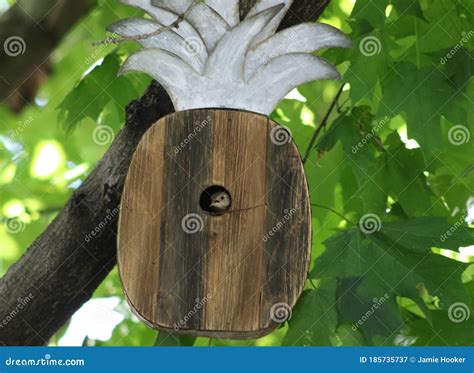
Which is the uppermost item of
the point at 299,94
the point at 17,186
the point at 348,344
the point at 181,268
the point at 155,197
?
the point at 299,94

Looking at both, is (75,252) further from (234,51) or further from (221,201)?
(234,51)

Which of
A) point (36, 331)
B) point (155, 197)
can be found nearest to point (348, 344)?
point (155, 197)

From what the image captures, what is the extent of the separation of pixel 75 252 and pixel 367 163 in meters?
0.81

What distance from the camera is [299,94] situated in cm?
283

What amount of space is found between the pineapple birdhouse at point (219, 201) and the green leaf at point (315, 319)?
327mm

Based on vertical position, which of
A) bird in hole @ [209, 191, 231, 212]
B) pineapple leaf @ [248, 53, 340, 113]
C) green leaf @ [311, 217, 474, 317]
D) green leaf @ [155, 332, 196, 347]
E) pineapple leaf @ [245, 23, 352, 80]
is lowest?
green leaf @ [155, 332, 196, 347]

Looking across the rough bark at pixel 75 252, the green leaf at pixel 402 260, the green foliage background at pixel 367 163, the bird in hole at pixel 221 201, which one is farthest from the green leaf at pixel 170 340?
the bird in hole at pixel 221 201

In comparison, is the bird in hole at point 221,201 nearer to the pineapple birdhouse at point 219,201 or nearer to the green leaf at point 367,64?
the pineapple birdhouse at point 219,201

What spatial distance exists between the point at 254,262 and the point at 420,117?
2.35 ft

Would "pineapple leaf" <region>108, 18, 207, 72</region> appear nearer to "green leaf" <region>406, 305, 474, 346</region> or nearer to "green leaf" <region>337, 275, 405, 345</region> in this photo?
"green leaf" <region>337, 275, 405, 345</region>

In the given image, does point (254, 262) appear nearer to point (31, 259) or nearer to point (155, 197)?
point (155, 197)

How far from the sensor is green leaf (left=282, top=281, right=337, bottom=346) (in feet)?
6.69

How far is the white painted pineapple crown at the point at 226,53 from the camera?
5.90 feet

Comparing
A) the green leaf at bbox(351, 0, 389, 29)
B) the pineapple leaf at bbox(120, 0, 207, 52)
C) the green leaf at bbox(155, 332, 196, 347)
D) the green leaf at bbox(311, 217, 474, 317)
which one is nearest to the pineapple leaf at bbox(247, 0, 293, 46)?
the pineapple leaf at bbox(120, 0, 207, 52)
